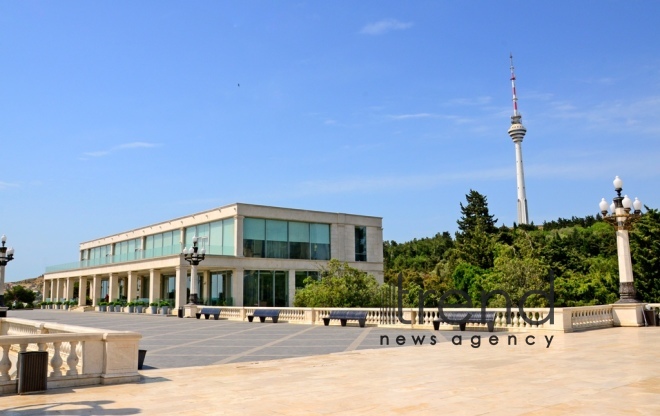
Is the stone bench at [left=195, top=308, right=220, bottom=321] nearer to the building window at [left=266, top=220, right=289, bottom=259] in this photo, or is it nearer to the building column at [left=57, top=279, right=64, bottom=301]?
the building window at [left=266, top=220, right=289, bottom=259]

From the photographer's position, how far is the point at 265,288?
164 ft

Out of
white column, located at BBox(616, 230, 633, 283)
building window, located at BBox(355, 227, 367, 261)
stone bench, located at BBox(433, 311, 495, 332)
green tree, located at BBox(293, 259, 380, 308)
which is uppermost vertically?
building window, located at BBox(355, 227, 367, 261)

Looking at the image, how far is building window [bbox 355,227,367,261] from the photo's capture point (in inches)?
2233

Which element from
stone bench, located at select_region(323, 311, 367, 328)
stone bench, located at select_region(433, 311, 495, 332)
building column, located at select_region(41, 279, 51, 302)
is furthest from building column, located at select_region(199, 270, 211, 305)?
building column, located at select_region(41, 279, 51, 302)

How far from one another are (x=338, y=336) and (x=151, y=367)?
10.0 metres

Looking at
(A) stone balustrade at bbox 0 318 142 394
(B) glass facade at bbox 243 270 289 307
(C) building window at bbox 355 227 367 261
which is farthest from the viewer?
(C) building window at bbox 355 227 367 261

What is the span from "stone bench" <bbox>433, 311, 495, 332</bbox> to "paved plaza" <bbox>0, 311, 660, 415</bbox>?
455cm

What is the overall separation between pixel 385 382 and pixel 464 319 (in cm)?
1322

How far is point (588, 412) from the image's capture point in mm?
7500

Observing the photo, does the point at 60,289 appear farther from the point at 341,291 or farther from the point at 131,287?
the point at 341,291

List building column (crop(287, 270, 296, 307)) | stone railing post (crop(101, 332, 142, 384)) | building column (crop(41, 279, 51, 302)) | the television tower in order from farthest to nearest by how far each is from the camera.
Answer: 1. the television tower
2. building column (crop(41, 279, 51, 302))
3. building column (crop(287, 270, 296, 307))
4. stone railing post (crop(101, 332, 142, 384))

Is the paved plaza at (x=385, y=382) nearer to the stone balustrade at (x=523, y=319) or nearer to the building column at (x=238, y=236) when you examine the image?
the stone balustrade at (x=523, y=319)

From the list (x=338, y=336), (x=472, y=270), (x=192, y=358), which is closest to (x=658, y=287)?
(x=472, y=270)

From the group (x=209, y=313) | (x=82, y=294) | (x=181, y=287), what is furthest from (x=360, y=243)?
(x=82, y=294)
